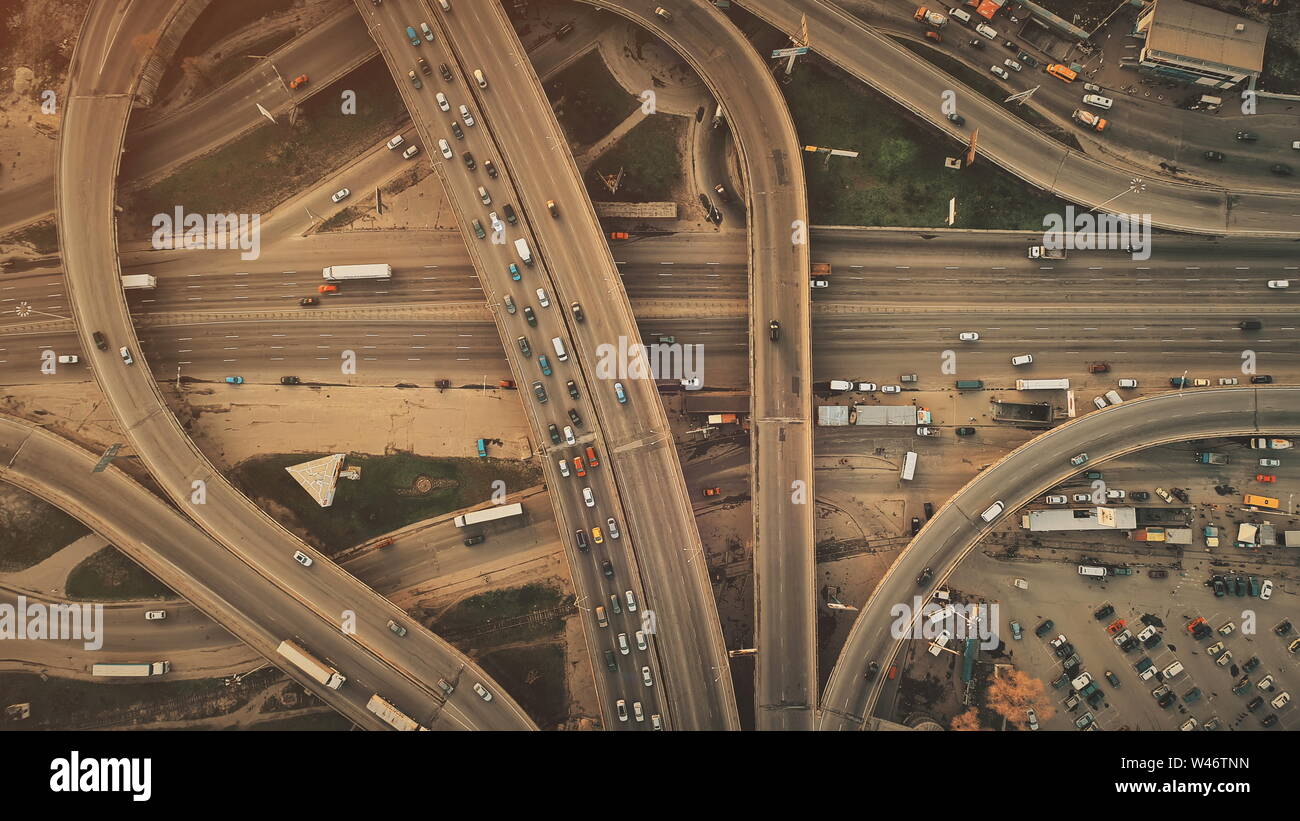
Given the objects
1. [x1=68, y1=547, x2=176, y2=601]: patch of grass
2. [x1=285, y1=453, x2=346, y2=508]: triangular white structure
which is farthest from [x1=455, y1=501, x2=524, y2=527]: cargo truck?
[x1=68, y1=547, x2=176, y2=601]: patch of grass

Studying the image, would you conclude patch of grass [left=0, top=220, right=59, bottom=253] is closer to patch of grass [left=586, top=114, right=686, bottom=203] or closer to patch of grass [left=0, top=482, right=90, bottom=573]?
patch of grass [left=0, top=482, right=90, bottom=573]

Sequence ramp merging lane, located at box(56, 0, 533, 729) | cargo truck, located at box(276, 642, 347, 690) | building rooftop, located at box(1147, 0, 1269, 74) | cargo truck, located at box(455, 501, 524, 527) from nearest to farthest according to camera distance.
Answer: cargo truck, located at box(276, 642, 347, 690), ramp merging lane, located at box(56, 0, 533, 729), building rooftop, located at box(1147, 0, 1269, 74), cargo truck, located at box(455, 501, 524, 527)

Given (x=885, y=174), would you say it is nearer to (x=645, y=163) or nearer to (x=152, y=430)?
(x=645, y=163)

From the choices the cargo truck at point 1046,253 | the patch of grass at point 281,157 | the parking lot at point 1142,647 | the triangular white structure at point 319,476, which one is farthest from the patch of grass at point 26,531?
the cargo truck at point 1046,253

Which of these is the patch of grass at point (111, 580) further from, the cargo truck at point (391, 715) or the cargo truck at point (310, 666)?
the cargo truck at point (391, 715)

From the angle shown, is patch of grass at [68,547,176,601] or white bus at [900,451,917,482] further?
white bus at [900,451,917,482]

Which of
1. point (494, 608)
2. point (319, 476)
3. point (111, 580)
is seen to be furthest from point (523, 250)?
point (111, 580)
